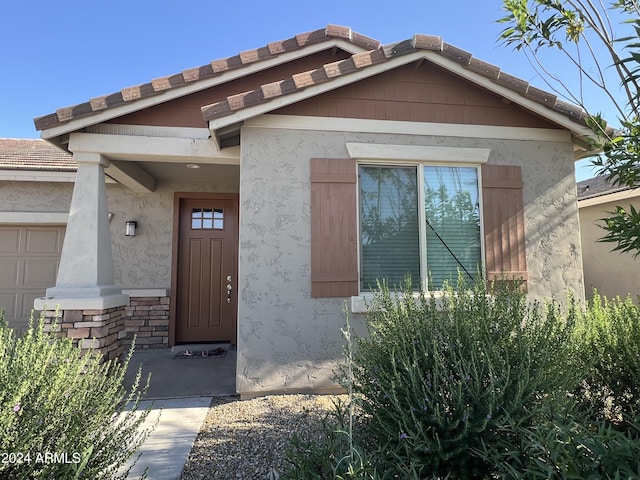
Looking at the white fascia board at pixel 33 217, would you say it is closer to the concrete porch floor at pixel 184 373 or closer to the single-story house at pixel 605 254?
the concrete porch floor at pixel 184 373

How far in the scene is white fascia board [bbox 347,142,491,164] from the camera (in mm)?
4406

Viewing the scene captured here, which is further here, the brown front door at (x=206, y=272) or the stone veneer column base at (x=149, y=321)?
the brown front door at (x=206, y=272)

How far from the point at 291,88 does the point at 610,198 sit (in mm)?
8301

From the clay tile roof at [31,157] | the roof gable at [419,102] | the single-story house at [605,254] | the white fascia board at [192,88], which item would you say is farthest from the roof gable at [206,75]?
the single-story house at [605,254]

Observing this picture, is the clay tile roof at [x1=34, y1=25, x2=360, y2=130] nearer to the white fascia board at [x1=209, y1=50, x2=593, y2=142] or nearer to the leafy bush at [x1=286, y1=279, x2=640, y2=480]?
the white fascia board at [x1=209, y1=50, x2=593, y2=142]

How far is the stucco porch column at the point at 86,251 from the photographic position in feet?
13.5

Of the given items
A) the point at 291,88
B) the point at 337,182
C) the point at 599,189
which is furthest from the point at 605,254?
the point at 291,88

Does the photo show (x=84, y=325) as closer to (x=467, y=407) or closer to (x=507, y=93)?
(x=467, y=407)

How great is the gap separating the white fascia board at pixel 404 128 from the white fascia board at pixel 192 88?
3.95 feet

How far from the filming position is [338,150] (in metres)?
4.43

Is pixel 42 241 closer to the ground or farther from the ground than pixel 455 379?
farther from the ground

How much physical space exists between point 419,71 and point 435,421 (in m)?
4.16

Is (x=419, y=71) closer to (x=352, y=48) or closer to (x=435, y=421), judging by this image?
(x=352, y=48)

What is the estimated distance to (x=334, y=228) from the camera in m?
4.28
